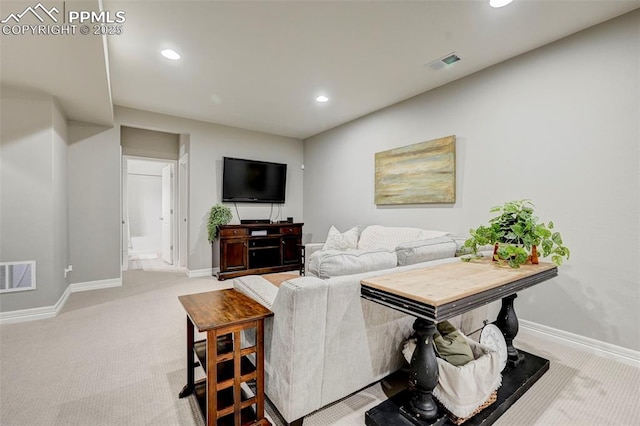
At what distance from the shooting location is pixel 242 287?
1943 mm

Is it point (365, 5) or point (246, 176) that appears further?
point (246, 176)

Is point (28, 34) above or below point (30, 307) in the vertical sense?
above

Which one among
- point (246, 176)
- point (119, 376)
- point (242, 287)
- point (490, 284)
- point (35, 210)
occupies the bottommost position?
point (119, 376)

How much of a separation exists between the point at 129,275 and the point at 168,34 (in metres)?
4.05

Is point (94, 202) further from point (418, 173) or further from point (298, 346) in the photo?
point (418, 173)

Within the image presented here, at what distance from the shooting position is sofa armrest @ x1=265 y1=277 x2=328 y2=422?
137cm

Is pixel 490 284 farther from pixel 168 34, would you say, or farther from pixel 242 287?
pixel 168 34

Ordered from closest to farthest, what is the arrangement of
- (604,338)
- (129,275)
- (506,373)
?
(506,373), (604,338), (129,275)

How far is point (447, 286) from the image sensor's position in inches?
56.7

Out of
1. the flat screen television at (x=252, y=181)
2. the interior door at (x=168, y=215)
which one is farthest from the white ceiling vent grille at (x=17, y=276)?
the interior door at (x=168, y=215)

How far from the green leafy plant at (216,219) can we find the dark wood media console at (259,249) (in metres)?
0.22

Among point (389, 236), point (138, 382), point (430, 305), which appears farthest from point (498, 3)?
point (138, 382)

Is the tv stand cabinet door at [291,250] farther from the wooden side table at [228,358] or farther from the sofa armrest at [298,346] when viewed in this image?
the sofa armrest at [298,346]

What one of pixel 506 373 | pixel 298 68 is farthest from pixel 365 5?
pixel 506 373
